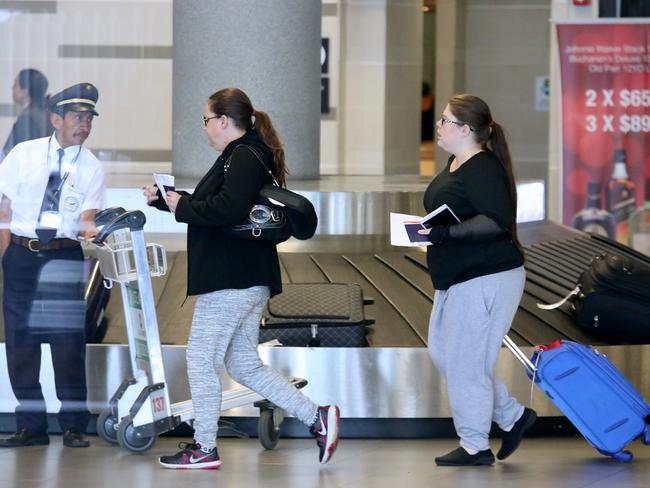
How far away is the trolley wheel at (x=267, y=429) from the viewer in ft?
17.0

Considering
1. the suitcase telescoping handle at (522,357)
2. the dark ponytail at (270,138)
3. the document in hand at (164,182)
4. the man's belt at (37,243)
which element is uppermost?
the dark ponytail at (270,138)

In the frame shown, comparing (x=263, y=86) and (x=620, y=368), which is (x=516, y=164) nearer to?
(x=263, y=86)

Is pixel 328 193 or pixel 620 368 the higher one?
pixel 328 193

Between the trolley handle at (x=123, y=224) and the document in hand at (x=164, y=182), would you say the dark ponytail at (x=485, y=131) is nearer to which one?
the document in hand at (x=164, y=182)

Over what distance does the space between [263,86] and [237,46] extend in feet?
1.02

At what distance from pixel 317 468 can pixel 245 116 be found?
1.44 metres

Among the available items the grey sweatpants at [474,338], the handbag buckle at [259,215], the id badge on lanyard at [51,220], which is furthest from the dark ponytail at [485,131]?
the id badge on lanyard at [51,220]

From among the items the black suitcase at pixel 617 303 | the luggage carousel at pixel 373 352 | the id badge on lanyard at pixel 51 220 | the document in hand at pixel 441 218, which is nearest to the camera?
the document in hand at pixel 441 218

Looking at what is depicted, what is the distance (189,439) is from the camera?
5543 mm

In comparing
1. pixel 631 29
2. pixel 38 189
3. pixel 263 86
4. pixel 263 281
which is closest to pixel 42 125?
pixel 38 189

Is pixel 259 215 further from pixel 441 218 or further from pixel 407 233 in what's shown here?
pixel 441 218

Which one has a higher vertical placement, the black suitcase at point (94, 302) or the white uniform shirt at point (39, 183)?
the white uniform shirt at point (39, 183)

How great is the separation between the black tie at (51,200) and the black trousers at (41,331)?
3.8 inches

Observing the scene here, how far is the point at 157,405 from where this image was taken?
5.01 m
